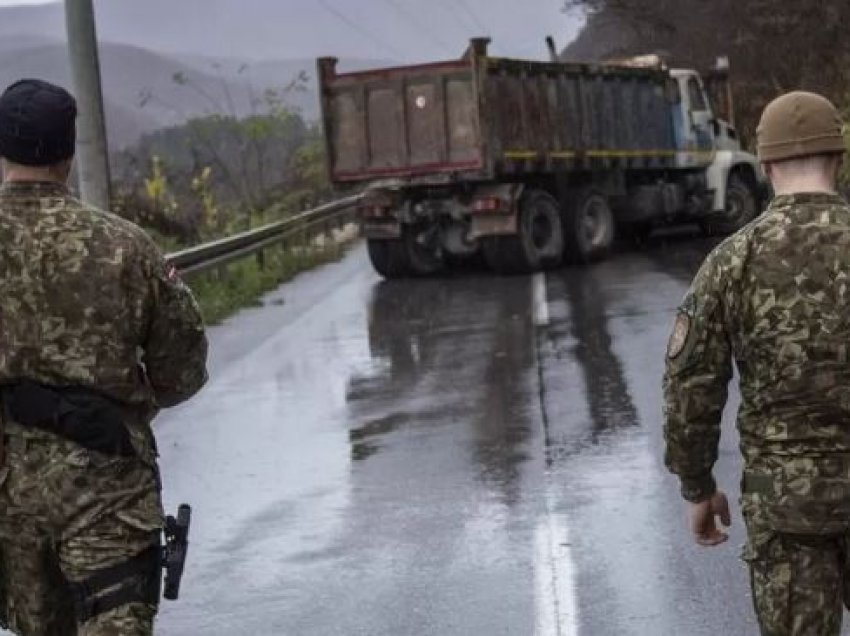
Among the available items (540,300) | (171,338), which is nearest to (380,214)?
(540,300)

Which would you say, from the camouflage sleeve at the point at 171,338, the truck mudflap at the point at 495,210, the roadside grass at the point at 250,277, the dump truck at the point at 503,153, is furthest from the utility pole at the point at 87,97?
the camouflage sleeve at the point at 171,338

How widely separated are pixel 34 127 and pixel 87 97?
9925 mm

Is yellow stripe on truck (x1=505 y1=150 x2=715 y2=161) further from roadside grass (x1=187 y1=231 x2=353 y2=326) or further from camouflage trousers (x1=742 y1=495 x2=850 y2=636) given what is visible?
camouflage trousers (x1=742 y1=495 x2=850 y2=636)

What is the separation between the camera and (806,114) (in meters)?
3.41

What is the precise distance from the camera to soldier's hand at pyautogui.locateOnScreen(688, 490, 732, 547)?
3570 millimetres

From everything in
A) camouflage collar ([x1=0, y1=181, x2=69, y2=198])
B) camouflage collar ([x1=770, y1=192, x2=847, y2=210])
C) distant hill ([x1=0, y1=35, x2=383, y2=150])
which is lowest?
camouflage collar ([x1=770, y1=192, x2=847, y2=210])

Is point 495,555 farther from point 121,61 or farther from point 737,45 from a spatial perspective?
point 121,61

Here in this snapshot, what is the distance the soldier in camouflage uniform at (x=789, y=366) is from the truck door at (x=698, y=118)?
1929 centimetres

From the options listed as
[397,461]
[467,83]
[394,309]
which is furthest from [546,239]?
[397,461]

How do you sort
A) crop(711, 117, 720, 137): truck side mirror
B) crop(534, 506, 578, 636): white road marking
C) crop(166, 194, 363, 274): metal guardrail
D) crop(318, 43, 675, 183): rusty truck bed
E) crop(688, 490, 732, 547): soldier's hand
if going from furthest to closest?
crop(711, 117, 720, 137): truck side mirror < crop(318, 43, 675, 183): rusty truck bed < crop(166, 194, 363, 274): metal guardrail < crop(534, 506, 578, 636): white road marking < crop(688, 490, 732, 547): soldier's hand

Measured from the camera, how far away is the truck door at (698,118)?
2238 cm

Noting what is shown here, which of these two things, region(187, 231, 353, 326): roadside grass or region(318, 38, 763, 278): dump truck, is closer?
region(187, 231, 353, 326): roadside grass

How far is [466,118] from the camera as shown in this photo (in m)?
17.9

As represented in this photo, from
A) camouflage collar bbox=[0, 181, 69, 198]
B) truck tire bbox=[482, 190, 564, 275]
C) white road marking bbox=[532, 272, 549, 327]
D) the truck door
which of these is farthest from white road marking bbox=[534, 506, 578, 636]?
the truck door
